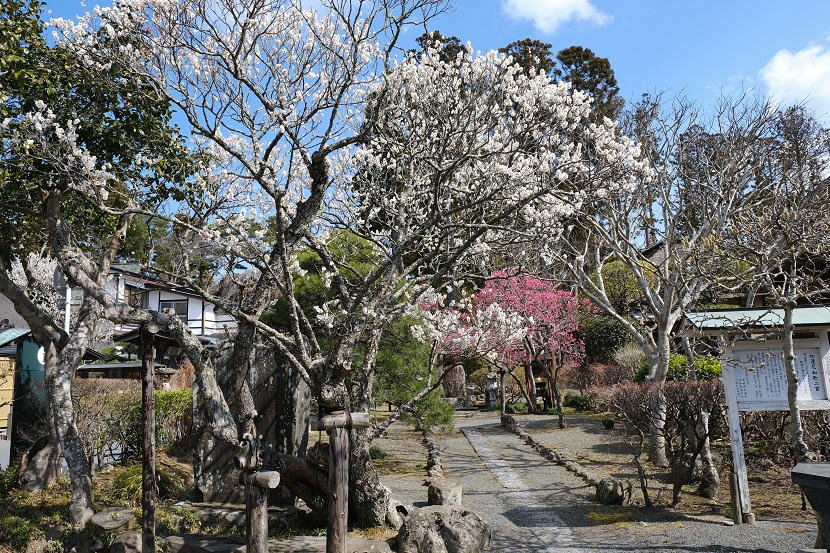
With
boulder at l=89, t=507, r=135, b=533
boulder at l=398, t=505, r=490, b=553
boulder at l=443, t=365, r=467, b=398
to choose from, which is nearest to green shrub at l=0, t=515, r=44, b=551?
boulder at l=89, t=507, r=135, b=533

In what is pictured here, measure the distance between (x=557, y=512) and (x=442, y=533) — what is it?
2.57 m

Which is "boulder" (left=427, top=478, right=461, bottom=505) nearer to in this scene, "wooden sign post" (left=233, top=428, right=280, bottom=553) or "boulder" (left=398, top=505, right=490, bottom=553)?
"boulder" (left=398, top=505, right=490, bottom=553)

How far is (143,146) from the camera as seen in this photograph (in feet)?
25.7

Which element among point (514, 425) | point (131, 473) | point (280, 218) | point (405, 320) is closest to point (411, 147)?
point (280, 218)

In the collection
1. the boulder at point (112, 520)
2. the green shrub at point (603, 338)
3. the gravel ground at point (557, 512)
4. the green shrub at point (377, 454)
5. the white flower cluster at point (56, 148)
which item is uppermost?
the white flower cluster at point (56, 148)

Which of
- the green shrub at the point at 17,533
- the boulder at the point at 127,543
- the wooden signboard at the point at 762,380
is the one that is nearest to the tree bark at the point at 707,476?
the wooden signboard at the point at 762,380

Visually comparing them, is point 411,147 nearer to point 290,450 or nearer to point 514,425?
point 290,450

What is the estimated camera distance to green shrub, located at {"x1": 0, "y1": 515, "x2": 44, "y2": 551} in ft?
21.5

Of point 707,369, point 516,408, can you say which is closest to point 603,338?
point 516,408

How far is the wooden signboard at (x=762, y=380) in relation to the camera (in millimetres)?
7172

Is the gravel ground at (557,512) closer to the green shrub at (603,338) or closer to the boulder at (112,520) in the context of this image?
the boulder at (112,520)

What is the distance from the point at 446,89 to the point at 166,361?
2193cm

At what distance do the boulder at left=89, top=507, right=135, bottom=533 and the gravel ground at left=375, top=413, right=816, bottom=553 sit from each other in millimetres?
3767

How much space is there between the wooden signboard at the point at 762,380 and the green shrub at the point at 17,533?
8616 millimetres
